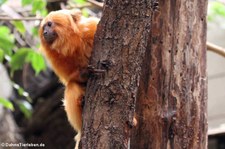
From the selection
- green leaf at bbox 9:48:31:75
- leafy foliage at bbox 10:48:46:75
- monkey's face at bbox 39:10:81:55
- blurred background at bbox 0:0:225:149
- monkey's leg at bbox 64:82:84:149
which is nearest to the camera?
monkey's leg at bbox 64:82:84:149

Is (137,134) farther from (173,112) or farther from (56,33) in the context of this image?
(56,33)

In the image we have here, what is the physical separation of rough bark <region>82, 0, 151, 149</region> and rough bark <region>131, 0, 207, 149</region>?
0.48 metres

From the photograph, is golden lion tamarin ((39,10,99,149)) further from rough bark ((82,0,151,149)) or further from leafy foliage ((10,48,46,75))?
leafy foliage ((10,48,46,75))

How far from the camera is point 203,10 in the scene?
97.3 inches

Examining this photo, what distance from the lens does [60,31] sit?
269cm

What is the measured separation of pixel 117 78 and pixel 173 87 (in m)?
0.55

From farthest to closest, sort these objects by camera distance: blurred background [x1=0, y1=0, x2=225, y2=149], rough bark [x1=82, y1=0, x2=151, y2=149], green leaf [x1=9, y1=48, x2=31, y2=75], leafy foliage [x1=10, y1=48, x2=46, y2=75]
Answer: blurred background [x1=0, y1=0, x2=225, y2=149]
green leaf [x1=9, y1=48, x2=31, y2=75]
leafy foliage [x1=10, y1=48, x2=46, y2=75]
rough bark [x1=82, y1=0, x2=151, y2=149]

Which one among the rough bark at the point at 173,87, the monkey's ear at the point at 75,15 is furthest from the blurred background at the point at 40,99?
the rough bark at the point at 173,87

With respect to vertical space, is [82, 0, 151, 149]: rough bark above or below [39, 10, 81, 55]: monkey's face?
below

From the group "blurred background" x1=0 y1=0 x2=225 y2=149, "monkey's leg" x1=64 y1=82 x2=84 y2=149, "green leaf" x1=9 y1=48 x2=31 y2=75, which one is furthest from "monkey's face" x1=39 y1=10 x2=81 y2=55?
"blurred background" x1=0 y1=0 x2=225 y2=149

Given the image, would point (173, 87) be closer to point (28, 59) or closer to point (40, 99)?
point (28, 59)

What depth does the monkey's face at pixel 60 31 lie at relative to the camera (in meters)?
2.64

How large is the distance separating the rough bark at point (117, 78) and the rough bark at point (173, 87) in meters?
0.48

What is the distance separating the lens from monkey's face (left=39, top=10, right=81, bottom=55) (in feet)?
8.65
